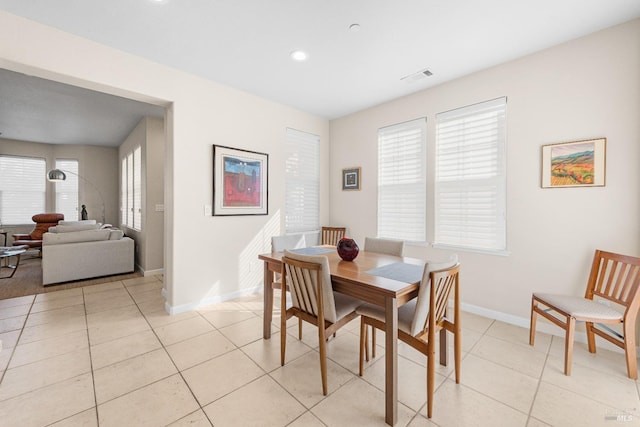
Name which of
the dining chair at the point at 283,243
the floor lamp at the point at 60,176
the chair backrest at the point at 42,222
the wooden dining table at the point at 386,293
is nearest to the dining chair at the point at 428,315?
the wooden dining table at the point at 386,293

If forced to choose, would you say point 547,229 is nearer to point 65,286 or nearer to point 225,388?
point 225,388

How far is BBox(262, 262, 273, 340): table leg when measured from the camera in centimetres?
245

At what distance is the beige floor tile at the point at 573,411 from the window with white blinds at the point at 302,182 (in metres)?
3.29

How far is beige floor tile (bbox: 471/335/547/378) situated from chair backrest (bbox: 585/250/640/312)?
27.6 inches

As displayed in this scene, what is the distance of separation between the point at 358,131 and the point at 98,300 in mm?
4315

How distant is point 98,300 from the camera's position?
334 centimetres

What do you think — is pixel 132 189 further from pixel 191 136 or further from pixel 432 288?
pixel 432 288

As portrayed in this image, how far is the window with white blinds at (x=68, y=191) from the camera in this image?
268 inches

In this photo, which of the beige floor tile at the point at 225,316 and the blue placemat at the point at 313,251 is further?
the beige floor tile at the point at 225,316

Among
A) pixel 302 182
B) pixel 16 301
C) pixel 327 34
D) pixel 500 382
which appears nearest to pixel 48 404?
pixel 16 301

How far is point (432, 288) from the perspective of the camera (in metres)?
1.54

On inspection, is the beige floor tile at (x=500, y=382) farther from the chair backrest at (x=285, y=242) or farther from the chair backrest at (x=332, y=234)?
the chair backrest at (x=332, y=234)

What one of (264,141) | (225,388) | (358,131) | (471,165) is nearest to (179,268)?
(225,388)

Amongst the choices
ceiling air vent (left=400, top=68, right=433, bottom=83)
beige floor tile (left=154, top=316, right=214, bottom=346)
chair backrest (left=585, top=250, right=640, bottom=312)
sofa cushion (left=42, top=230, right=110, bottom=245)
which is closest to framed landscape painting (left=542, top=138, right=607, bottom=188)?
chair backrest (left=585, top=250, right=640, bottom=312)
